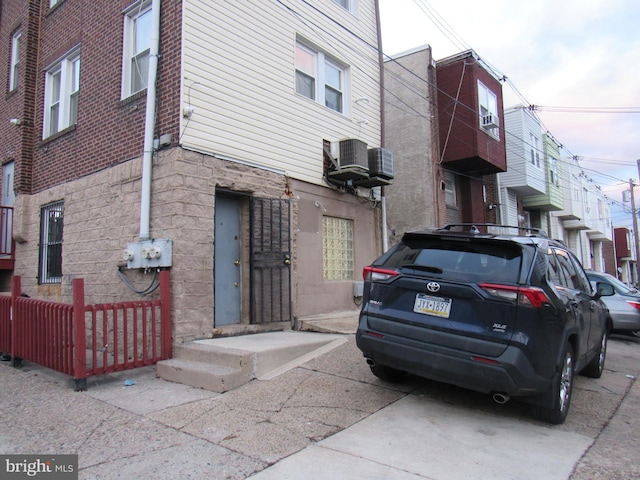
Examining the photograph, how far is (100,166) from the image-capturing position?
26.1 feet

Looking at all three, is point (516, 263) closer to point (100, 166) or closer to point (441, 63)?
point (100, 166)

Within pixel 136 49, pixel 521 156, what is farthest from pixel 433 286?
pixel 521 156

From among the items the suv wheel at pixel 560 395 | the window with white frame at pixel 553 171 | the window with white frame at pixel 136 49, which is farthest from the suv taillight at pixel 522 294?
the window with white frame at pixel 553 171

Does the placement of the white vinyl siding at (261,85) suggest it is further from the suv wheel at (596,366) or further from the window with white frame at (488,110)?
the window with white frame at (488,110)

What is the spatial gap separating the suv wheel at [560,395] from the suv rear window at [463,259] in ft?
3.19

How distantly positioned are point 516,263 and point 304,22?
23.9ft

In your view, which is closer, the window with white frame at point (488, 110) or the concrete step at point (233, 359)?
the concrete step at point (233, 359)

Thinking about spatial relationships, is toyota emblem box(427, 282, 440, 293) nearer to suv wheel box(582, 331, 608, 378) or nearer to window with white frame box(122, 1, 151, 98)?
suv wheel box(582, 331, 608, 378)

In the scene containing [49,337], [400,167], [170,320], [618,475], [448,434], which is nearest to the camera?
[618,475]

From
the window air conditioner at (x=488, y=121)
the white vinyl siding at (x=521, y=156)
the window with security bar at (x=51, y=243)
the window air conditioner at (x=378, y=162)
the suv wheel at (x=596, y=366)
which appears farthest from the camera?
the white vinyl siding at (x=521, y=156)

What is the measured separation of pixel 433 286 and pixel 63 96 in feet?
29.4

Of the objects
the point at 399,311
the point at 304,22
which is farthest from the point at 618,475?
the point at 304,22

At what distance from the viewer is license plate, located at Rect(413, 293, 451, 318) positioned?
3963 millimetres

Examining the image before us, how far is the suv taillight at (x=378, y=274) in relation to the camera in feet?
14.3
